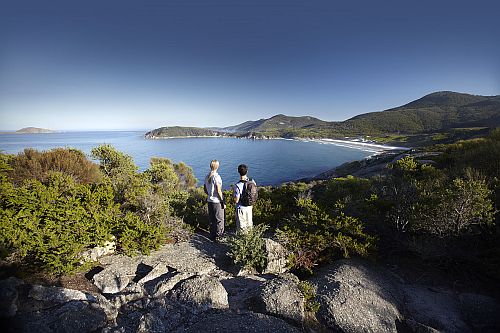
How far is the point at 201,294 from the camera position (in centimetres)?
426

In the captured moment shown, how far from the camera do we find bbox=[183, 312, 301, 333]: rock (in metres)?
3.57

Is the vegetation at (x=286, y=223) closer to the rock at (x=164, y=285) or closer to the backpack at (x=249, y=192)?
the backpack at (x=249, y=192)

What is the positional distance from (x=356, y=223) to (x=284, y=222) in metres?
2.01

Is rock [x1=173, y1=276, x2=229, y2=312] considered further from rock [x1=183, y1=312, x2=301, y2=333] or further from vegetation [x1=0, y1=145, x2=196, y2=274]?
vegetation [x1=0, y1=145, x2=196, y2=274]

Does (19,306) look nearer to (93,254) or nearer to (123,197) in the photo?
(93,254)

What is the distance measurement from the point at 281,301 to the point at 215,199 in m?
3.32

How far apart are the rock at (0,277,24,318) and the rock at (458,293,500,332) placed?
24.9ft

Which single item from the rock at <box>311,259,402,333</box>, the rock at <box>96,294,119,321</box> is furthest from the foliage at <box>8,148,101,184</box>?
the rock at <box>311,259,402,333</box>

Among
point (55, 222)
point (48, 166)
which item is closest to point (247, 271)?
point (55, 222)

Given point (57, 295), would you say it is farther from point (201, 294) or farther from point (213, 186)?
point (213, 186)

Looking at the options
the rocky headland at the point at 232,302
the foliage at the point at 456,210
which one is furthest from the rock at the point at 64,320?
the foliage at the point at 456,210

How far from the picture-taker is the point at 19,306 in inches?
150

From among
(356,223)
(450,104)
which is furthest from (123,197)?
(450,104)

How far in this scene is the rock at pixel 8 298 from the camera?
3.60 meters
